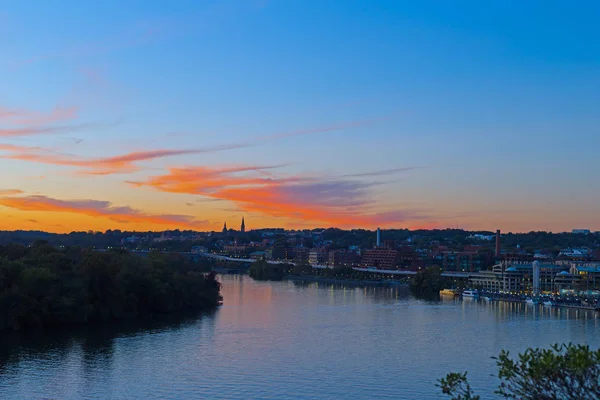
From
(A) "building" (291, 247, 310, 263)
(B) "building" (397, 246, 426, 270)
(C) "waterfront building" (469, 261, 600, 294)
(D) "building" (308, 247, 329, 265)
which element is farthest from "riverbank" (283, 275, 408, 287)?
(A) "building" (291, 247, 310, 263)

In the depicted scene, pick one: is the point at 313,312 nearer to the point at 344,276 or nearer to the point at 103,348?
the point at 103,348

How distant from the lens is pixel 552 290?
61688mm

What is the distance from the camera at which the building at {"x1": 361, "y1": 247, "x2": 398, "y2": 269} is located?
92319 mm

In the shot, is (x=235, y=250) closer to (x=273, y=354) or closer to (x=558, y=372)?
(x=273, y=354)

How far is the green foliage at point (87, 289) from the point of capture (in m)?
27.2

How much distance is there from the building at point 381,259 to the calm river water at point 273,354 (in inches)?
2125

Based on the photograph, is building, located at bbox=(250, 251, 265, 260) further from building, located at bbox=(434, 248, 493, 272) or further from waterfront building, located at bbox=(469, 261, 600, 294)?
waterfront building, located at bbox=(469, 261, 600, 294)

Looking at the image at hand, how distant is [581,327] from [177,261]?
23.0 metres

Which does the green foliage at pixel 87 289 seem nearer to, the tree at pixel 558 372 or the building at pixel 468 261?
the tree at pixel 558 372

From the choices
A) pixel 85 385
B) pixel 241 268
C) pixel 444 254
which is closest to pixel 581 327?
pixel 85 385

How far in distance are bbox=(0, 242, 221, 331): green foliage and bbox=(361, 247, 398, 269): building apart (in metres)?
53.5

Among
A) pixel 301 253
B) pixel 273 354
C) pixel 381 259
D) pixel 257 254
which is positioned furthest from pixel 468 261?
pixel 273 354

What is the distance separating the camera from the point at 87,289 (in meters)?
30.8

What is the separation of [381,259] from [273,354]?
238 ft
